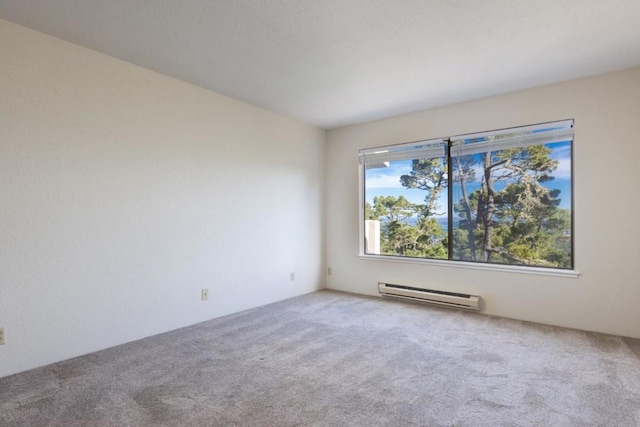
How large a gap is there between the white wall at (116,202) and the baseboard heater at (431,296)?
149 cm

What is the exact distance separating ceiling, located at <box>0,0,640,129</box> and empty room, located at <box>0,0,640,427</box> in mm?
Answer: 22

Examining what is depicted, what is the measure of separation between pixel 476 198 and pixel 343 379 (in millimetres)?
2749

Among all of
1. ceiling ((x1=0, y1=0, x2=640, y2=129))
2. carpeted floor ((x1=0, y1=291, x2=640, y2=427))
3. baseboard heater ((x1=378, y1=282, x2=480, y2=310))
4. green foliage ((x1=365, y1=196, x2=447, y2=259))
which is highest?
ceiling ((x1=0, y1=0, x2=640, y2=129))

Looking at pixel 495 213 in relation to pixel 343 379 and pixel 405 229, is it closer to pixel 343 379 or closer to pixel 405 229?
pixel 405 229

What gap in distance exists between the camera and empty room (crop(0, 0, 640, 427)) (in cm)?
217

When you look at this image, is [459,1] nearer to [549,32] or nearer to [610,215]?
[549,32]

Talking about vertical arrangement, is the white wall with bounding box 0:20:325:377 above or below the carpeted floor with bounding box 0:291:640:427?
above

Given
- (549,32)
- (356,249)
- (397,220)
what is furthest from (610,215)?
(356,249)

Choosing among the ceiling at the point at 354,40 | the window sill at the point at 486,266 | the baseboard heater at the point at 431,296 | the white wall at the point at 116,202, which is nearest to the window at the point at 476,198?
the window sill at the point at 486,266

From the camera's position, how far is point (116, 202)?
290cm

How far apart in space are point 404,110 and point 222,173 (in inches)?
93.9

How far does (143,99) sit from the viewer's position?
10.1ft

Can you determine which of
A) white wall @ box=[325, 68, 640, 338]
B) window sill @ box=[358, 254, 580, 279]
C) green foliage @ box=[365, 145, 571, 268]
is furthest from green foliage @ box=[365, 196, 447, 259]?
white wall @ box=[325, 68, 640, 338]

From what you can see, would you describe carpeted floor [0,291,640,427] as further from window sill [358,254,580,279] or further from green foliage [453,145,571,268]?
green foliage [453,145,571,268]
